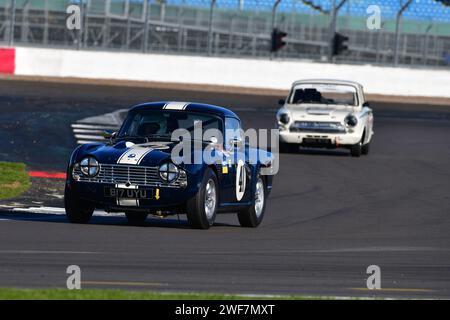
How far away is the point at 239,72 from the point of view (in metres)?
39.4

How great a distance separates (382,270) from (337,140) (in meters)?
12.0

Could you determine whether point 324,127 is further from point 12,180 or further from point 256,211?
point 256,211

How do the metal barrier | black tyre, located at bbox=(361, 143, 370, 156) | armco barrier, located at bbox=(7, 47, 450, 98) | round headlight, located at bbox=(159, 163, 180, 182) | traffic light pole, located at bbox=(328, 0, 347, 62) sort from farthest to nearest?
1. traffic light pole, located at bbox=(328, 0, 347, 62)
2. armco barrier, located at bbox=(7, 47, 450, 98)
3. the metal barrier
4. black tyre, located at bbox=(361, 143, 370, 156)
5. round headlight, located at bbox=(159, 163, 180, 182)

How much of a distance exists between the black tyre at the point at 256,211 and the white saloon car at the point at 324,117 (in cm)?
781

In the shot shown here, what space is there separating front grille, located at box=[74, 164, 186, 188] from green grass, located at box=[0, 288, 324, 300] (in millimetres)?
4210

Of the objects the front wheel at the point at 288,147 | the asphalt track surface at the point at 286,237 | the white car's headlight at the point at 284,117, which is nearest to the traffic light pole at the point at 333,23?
the asphalt track surface at the point at 286,237

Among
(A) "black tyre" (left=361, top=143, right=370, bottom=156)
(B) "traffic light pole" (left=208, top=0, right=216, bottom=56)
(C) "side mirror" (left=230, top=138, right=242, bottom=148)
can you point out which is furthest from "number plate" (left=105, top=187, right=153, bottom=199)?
(B) "traffic light pole" (left=208, top=0, right=216, bottom=56)

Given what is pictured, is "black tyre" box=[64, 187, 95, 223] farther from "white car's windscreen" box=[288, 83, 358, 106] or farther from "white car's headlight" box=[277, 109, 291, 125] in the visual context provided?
"white car's windscreen" box=[288, 83, 358, 106]

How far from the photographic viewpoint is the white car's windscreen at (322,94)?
22000 mm

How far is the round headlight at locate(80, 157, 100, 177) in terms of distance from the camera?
471 inches

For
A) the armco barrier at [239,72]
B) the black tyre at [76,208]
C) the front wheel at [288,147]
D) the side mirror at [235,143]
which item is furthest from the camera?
the armco barrier at [239,72]

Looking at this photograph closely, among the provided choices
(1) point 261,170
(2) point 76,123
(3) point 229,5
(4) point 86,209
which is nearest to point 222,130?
(1) point 261,170

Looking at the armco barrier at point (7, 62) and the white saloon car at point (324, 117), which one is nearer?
the white saloon car at point (324, 117)

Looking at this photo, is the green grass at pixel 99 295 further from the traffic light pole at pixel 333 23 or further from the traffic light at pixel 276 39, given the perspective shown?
the traffic light pole at pixel 333 23
